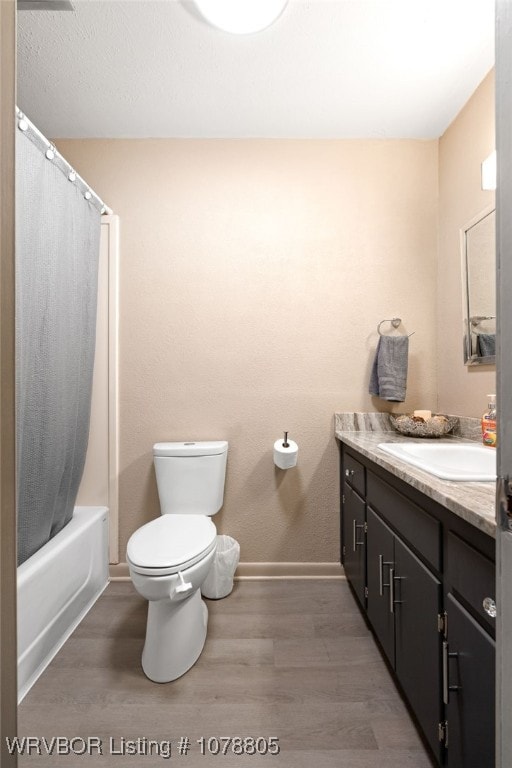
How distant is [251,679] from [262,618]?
14.0 inches

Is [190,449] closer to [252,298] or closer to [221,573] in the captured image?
[221,573]

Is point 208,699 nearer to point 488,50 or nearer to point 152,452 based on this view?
point 152,452

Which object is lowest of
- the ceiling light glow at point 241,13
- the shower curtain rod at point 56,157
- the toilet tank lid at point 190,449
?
the toilet tank lid at point 190,449

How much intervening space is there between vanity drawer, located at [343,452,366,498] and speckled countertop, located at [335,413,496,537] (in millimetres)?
94

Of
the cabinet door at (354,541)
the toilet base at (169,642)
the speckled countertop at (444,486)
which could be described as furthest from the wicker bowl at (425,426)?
the toilet base at (169,642)

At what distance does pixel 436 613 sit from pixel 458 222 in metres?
1.79

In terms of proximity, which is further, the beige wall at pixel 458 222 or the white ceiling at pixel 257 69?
the beige wall at pixel 458 222

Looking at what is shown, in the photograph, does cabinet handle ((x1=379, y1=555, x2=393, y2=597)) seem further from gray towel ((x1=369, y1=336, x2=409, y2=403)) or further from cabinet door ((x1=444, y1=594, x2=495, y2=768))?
gray towel ((x1=369, y1=336, x2=409, y2=403))

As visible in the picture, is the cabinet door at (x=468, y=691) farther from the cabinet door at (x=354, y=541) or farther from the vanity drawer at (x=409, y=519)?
the cabinet door at (x=354, y=541)

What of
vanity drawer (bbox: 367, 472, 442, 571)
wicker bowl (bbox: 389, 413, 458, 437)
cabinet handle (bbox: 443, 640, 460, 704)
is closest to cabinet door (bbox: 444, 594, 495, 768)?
cabinet handle (bbox: 443, 640, 460, 704)

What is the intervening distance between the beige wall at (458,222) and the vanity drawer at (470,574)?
3.40 feet

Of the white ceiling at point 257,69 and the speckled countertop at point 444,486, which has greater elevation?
the white ceiling at point 257,69

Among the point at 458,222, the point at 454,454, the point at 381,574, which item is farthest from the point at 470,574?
the point at 458,222

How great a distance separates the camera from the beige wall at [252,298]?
2.04 metres
